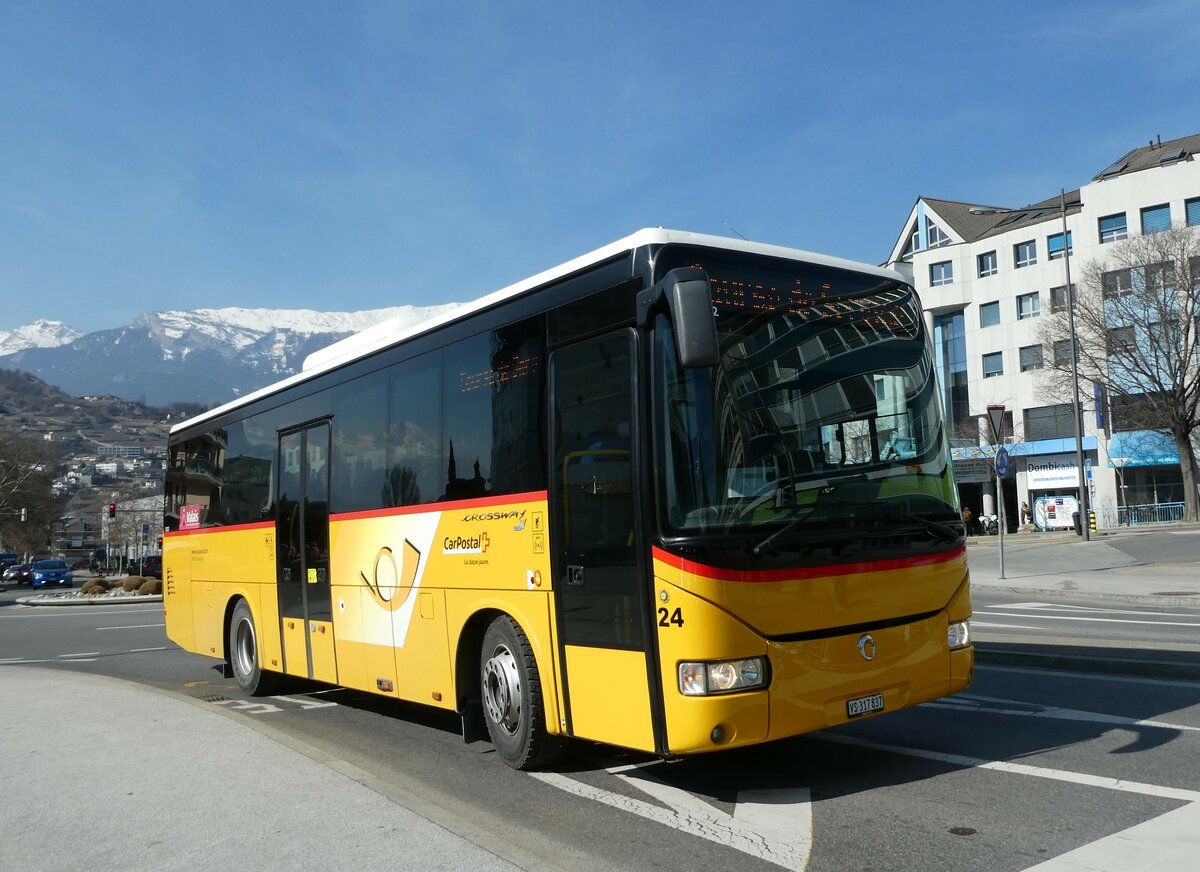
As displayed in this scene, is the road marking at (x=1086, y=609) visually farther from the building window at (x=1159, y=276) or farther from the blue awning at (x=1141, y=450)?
the blue awning at (x=1141, y=450)

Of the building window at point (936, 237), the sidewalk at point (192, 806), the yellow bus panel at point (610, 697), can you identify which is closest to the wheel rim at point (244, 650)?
the sidewalk at point (192, 806)

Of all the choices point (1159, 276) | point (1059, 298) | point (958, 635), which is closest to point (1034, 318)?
point (1059, 298)

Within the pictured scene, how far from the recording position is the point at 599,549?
611 cm

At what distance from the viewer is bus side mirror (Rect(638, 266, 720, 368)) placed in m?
5.38

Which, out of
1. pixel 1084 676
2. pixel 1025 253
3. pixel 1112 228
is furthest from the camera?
pixel 1025 253

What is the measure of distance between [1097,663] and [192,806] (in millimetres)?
7880

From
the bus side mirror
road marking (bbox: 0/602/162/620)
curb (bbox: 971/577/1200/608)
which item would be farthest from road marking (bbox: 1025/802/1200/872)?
road marking (bbox: 0/602/162/620)

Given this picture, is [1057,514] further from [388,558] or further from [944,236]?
[388,558]

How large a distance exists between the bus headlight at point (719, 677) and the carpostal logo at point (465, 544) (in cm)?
221

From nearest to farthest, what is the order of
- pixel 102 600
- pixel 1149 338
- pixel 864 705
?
pixel 864 705 → pixel 102 600 → pixel 1149 338

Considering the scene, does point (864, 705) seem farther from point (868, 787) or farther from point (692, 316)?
point (692, 316)

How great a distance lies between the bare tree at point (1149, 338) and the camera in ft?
153

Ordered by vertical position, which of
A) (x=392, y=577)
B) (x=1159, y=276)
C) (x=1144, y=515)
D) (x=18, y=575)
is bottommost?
(x=18, y=575)

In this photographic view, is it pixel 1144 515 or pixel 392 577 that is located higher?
pixel 392 577
